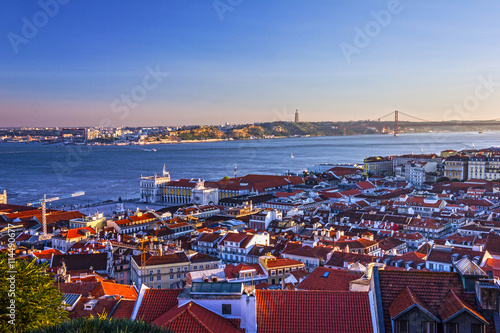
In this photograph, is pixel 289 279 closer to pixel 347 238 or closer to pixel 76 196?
pixel 347 238

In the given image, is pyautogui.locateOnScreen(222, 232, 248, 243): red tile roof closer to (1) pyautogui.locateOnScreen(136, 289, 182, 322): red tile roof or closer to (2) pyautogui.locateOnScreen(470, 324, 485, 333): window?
(1) pyautogui.locateOnScreen(136, 289, 182, 322): red tile roof

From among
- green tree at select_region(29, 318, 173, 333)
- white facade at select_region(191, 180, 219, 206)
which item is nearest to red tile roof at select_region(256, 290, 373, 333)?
green tree at select_region(29, 318, 173, 333)

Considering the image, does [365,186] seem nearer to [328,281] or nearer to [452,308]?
[328,281]

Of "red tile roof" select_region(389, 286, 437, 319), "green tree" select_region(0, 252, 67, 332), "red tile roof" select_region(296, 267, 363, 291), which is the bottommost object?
"red tile roof" select_region(296, 267, 363, 291)

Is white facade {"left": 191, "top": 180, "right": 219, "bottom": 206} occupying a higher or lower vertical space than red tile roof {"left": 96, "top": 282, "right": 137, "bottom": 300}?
lower

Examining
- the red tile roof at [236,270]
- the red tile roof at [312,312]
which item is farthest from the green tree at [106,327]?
the red tile roof at [236,270]
